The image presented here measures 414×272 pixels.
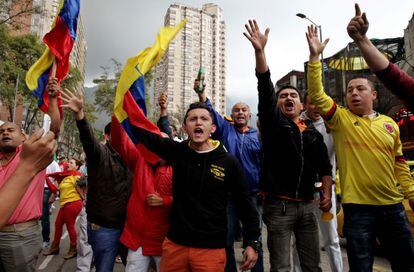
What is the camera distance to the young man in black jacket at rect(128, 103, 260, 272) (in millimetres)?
2605

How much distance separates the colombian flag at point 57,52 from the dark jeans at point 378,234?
3303 mm

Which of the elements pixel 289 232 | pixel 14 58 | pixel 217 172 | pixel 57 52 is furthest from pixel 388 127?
pixel 14 58

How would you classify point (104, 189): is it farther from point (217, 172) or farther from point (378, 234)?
point (378, 234)

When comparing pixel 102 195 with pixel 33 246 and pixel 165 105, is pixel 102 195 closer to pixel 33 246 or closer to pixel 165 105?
pixel 33 246

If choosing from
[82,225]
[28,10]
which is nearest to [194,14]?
[28,10]

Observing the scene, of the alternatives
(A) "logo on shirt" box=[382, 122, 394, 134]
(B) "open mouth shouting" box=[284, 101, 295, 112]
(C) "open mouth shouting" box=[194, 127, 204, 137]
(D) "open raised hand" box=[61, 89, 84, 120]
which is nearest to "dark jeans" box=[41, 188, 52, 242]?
(D) "open raised hand" box=[61, 89, 84, 120]

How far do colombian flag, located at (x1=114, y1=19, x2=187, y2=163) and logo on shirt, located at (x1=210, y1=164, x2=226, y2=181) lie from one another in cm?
73

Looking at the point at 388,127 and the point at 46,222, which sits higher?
the point at 388,127

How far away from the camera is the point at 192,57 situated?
365 ft

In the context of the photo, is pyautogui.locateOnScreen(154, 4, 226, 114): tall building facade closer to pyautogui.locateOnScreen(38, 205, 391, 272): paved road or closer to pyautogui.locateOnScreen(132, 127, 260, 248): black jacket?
pyautogui.locateOnScreen(38, 205, 391, 272): paved road

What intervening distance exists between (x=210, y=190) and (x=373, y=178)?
1.40 m

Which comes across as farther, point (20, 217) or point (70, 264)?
point (70, 264)

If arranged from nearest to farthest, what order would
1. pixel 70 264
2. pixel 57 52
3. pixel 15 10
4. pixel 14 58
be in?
pixel 57 52
pixel 70 264
pixel 15 10
pixel 14 58

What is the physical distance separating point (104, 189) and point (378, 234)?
2.65m
